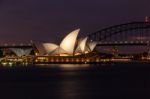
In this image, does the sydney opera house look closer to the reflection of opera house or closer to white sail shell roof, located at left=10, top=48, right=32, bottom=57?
the reflection of opera house

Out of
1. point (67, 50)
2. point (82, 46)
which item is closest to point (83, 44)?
point (82, 46)

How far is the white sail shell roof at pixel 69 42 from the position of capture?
131250 millimetres

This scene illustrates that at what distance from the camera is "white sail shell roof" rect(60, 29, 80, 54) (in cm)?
13125

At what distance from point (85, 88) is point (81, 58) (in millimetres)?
98047

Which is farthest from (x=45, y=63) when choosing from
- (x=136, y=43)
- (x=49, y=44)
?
(x=136, y=43)

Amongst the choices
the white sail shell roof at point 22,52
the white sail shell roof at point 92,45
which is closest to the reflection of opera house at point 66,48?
the white sail shell roof at point 92,45

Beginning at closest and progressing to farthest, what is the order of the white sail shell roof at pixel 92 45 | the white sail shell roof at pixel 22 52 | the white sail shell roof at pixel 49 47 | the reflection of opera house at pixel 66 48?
1. the reflection of opera house at pixel 66 48
2. the white sail shell roof at pixel 49 47
3. the white sail shell roof at pixel 92 45
4. the white sail shell roof at pixel 22 52

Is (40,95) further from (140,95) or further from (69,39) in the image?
(69,39)

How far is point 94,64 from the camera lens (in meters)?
167

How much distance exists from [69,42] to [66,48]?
25.2ft

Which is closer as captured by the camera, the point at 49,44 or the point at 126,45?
the point at 49,44

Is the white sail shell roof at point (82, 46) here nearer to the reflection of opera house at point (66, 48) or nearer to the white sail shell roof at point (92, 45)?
the reflection of opera house at point (66, 48)

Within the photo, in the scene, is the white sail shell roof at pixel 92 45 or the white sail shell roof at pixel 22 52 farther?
the white sail shell roof at pixel 22 52

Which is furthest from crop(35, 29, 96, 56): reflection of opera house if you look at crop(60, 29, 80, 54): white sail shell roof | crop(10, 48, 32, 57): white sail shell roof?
crop(10, 48, 32, 57): white sail shell roof
